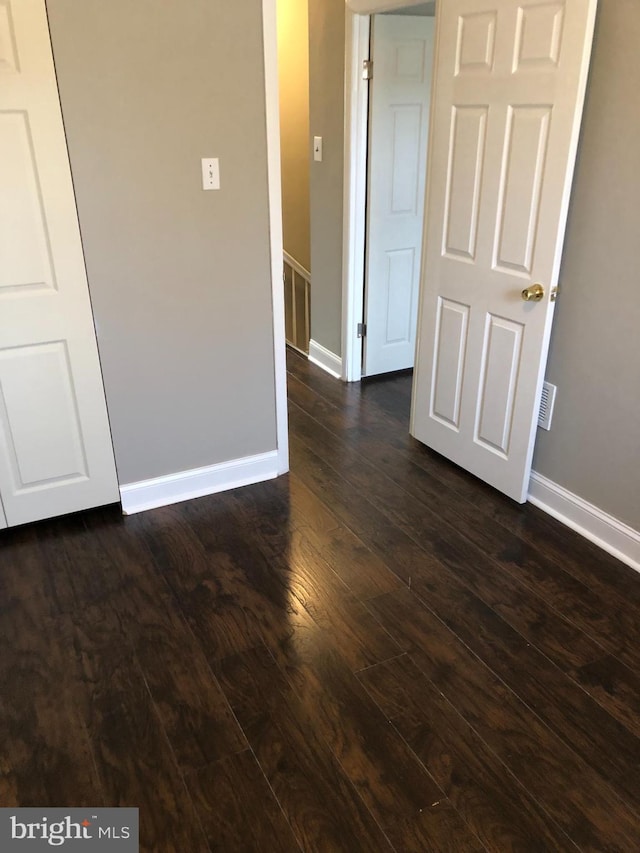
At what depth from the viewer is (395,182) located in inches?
148

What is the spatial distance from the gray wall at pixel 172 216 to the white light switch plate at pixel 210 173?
24mm

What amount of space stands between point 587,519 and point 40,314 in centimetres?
216

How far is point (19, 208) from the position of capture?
2254 mm

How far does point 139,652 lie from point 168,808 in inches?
21.5

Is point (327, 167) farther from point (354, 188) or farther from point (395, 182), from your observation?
point (395, 182)

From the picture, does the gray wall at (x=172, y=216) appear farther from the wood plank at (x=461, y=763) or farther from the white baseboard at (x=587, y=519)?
the wood plank at (x=461, y=763)

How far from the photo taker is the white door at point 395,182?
3.51 metres

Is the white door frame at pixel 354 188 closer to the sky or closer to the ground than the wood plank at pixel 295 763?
closer to the sky

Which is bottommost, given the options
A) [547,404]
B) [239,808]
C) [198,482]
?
[239,808]

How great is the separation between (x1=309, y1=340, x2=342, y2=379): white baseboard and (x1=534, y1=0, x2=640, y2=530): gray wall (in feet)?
5.55

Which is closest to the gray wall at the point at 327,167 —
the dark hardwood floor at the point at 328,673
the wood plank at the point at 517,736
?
A: the dark hardwood floor at the point at 328,673

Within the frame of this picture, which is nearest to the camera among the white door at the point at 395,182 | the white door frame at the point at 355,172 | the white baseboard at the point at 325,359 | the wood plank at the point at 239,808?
the wood plank at the point at 239,808

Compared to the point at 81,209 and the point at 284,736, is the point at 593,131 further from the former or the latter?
the point at 284,736

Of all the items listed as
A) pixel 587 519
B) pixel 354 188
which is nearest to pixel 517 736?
pixel 587 519
